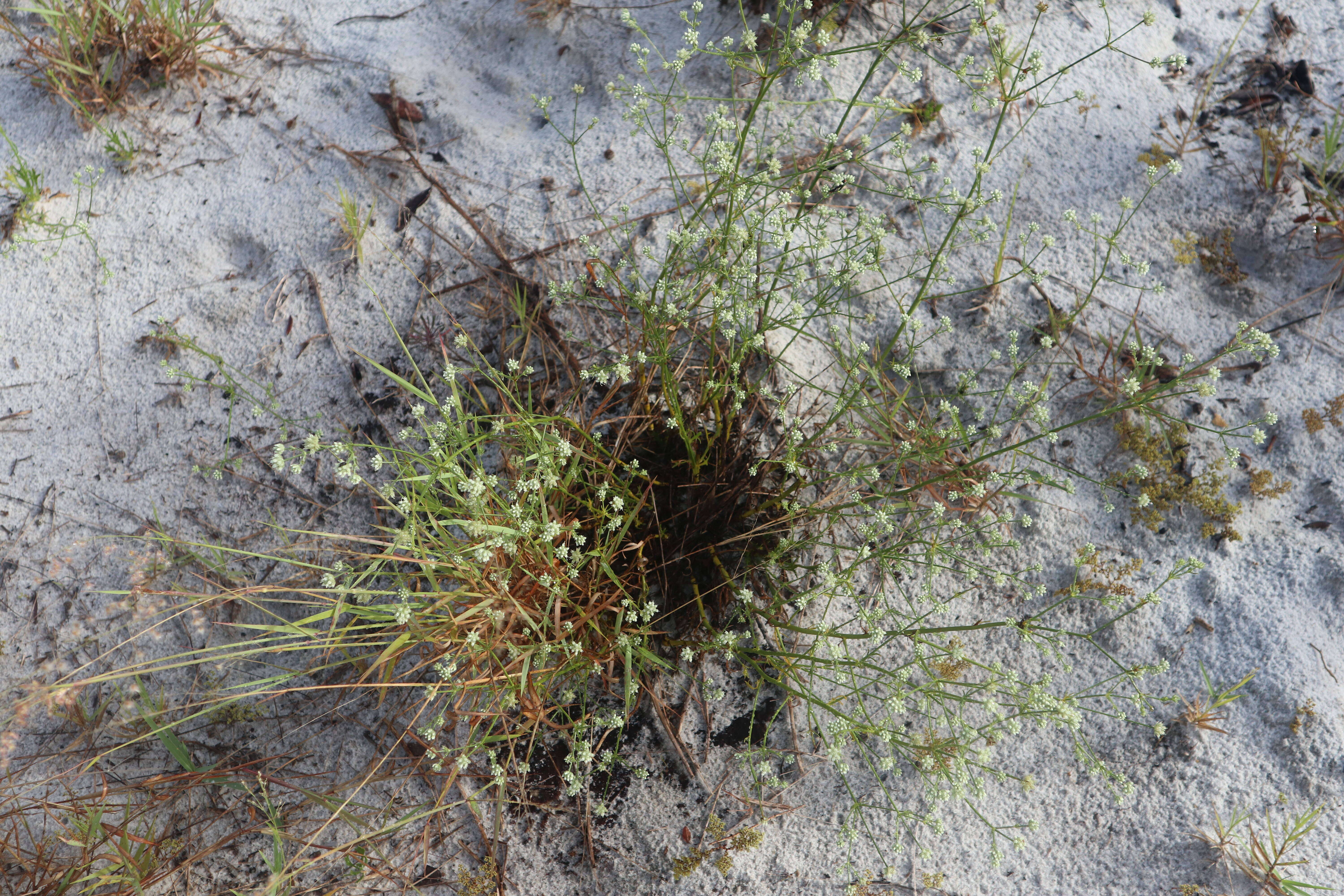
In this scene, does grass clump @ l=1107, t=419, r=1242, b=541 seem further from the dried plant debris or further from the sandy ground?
the dried plant debris

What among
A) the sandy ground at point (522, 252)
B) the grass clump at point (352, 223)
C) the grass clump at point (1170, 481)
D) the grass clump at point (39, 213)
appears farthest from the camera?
the grass clump at point (39, 213)

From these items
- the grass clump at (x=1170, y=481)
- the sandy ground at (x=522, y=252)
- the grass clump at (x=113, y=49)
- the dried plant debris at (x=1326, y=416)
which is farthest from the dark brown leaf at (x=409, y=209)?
the dried plant debris at (x=1326, y=416)

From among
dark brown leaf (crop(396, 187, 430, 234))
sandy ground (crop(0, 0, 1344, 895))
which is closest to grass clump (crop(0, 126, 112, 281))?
sandy ground (crop(0, 0, 1344, 895))

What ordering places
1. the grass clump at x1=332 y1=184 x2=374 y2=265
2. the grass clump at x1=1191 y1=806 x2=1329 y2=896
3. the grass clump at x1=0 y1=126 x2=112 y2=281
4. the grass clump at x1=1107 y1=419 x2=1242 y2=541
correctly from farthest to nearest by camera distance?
the grass clump at x1=0 y1=126 x2=112 y2=281 < the grass clump at x1=332 y1=184 x2=374 y2=265 < the grass clump at x1=1107 y1=419 x2=1242 y2=541 < the grass clump at x1=1191 y1=806 x2=1329 y2=896

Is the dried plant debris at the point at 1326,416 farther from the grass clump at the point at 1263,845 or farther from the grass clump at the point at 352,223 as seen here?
the grass clump at the point at 352,223

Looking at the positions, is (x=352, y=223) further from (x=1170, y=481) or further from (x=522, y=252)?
(x=1170, y=481)
